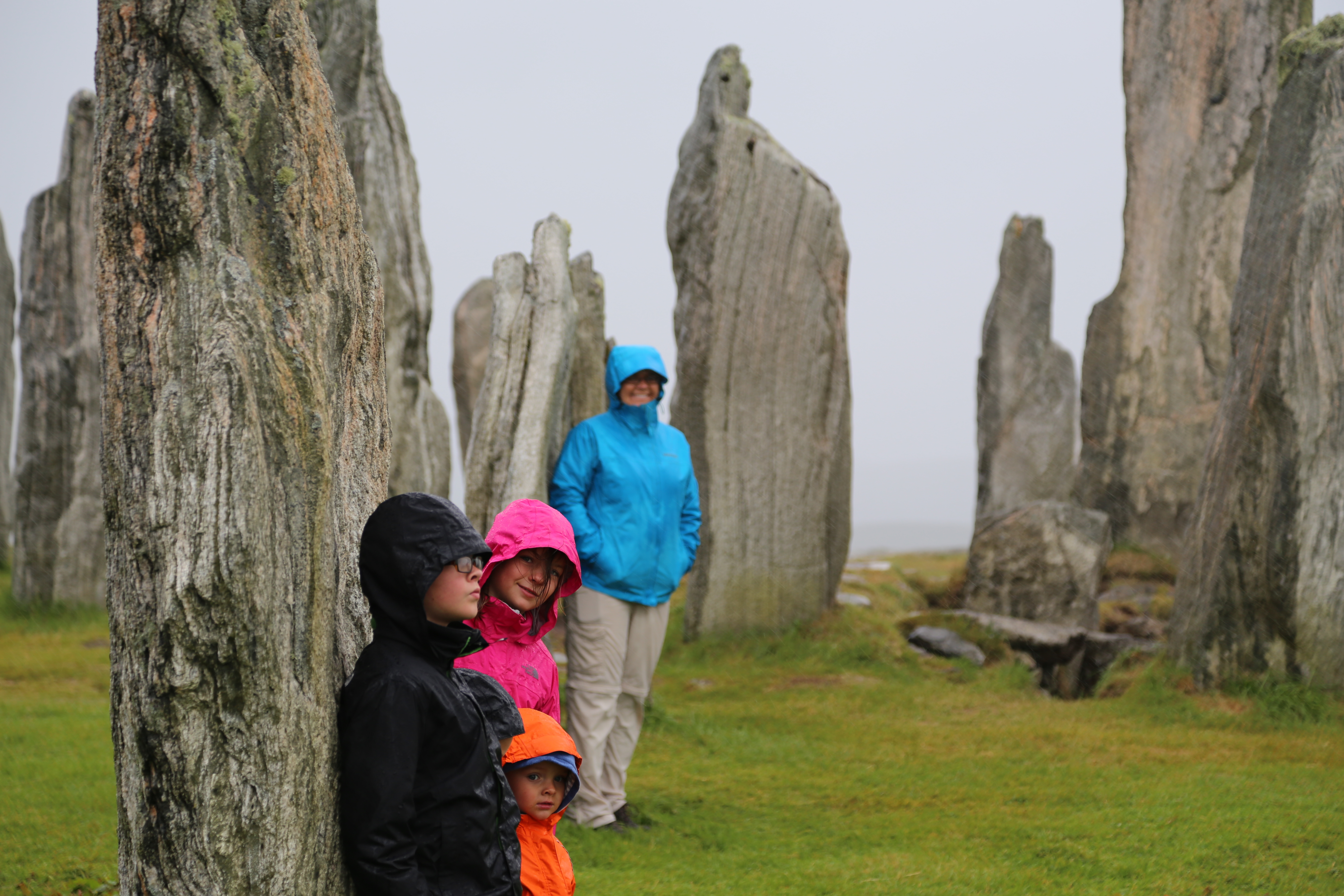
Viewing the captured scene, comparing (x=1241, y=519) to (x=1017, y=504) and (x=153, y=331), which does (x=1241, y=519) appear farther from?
(x=1017, y=504)

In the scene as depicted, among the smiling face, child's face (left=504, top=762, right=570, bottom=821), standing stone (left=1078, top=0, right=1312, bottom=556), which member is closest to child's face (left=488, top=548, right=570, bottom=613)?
child's face (left=504, top=762, right=570, bottom=821)

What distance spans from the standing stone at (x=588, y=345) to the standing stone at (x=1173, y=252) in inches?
304

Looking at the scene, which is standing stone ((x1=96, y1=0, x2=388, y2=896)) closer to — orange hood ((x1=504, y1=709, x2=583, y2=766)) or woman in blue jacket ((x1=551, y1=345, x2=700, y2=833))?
orange hood ((x1=504, y1=709, x2=583, y2=766))

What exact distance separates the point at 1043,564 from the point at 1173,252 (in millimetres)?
5390

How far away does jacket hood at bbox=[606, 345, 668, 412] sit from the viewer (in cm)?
498

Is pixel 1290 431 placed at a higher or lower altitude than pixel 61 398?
lower

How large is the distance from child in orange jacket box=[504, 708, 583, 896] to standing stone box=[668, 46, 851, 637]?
246 inches

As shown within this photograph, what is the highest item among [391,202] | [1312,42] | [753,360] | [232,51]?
[1312,42]

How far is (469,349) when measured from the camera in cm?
1398

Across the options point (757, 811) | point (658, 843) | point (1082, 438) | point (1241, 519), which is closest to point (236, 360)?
point (658, 843)

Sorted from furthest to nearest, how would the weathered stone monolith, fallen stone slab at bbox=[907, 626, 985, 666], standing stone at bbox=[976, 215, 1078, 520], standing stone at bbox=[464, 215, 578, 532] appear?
standing stone at bbox=[976, 215, 1078, 520] < fallen stone slab at bbox=[907, 626, 985, 666] < the weathered stone monolith < standing stone at bbox=[464, 215, 578, 532]

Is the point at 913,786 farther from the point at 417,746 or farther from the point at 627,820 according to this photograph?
the point at 417,746

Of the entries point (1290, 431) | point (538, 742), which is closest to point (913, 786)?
point (1290, 431)

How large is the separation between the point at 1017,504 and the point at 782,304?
6.44 metres
